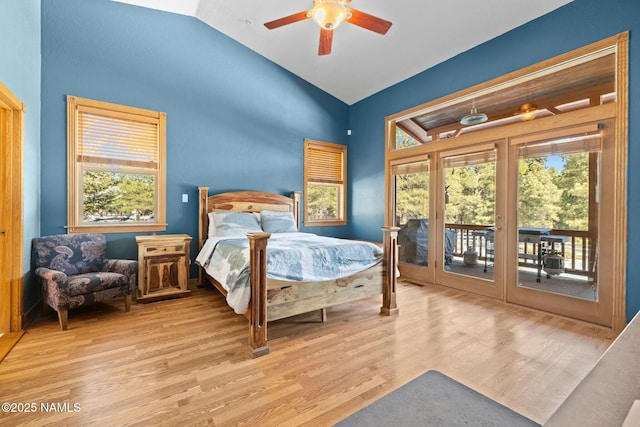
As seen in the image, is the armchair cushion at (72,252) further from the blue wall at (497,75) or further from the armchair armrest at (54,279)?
the blue wall at (497,75)

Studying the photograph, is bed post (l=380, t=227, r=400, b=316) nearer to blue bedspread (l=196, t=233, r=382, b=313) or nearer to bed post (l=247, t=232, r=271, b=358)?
blue bedspread (l=196, t=233, r=382, b=313)

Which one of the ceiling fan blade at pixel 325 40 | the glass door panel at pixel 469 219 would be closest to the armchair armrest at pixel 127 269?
the ceiling fan blade at pixel 325 40

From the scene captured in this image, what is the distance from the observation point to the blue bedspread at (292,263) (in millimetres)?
2490

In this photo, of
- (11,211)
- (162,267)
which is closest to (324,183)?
(162,267)

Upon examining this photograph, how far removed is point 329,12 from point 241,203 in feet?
9.82

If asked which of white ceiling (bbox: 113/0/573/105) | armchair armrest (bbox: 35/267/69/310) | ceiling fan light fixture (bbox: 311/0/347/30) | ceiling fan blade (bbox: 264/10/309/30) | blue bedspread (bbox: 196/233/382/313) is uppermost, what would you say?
white ceiling (bbox: 113/0/573/105)

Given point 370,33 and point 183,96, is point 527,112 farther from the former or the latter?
point 183,96

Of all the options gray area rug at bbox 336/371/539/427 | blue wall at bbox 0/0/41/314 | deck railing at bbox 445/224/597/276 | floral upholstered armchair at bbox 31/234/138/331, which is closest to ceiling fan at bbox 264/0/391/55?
blue wall at bbox 0/0/41/314

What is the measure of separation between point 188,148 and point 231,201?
98 cm

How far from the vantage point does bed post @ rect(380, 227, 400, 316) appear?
3195 mm

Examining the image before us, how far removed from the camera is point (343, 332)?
2754 millimetres

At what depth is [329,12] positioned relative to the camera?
2.42 meters

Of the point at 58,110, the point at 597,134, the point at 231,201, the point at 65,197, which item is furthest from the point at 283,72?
the point at 597,134

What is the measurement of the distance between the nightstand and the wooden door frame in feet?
3.40
